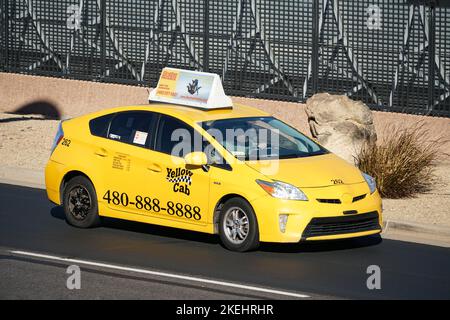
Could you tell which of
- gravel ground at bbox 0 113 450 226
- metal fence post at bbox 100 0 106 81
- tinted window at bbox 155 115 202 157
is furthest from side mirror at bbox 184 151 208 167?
metal fence post at bbox 100 0 106 81

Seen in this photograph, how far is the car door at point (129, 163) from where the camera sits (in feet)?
44.7

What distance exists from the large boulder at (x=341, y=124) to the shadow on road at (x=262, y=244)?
4001 mm

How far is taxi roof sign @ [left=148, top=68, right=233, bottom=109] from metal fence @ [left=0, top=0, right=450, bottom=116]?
7.17 m

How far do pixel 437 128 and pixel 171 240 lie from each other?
7.78 metres

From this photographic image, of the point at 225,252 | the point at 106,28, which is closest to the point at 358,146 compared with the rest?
the point at 225,252

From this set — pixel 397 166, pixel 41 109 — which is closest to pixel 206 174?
pixel 397 166

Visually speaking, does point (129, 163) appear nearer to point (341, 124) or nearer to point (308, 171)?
point (308, 171)

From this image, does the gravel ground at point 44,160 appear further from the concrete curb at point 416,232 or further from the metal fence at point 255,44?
the metal fence at point 255,44

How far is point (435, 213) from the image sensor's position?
1523cm

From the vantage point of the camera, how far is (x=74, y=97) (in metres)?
24.1

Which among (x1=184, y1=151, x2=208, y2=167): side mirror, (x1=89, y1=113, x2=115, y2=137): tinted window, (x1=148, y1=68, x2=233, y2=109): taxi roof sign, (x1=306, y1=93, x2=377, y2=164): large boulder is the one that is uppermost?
(x1=148, y1=68, x2=233, y2=109): taxi roof sign

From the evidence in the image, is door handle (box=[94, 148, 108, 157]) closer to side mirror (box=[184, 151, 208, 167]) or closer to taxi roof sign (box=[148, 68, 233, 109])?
taxi roof sign (box=[148, 68, 233, 109])

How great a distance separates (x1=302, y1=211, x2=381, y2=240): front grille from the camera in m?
12.6
